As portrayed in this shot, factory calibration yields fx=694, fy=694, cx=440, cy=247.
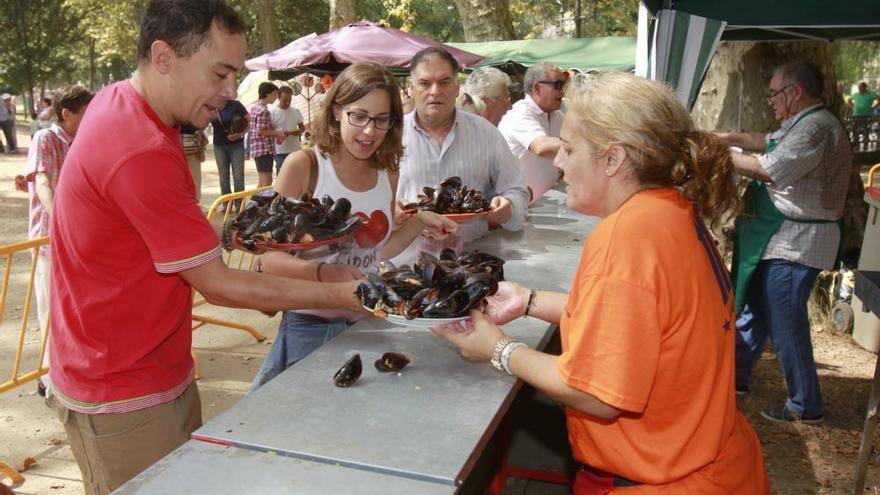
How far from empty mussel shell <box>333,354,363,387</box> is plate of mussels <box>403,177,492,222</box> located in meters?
1.34

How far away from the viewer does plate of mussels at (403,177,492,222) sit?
3.61 meters

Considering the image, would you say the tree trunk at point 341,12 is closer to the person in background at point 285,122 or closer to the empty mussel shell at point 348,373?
the person in background at point 285,122

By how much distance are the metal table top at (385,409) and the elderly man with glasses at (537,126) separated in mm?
2930

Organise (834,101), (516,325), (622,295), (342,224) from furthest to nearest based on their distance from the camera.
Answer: (834,101) → (516,325) → (342,224) → (622,295)

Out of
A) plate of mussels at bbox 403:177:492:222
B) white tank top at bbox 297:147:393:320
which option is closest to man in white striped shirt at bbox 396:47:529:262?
plate of mussels at bbox 403:177:492:222

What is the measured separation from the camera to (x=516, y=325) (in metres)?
2.87

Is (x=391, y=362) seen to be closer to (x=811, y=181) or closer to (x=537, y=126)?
(x=537, y=126)

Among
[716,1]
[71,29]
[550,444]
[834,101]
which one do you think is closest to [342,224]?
[550,444]

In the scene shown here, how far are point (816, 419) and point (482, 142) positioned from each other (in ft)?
10.6

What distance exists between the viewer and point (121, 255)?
2045 millimetres

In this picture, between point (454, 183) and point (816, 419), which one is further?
point (816, 419)

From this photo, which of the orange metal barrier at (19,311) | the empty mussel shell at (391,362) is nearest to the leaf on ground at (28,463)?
the orange metal barrier at (19,311)

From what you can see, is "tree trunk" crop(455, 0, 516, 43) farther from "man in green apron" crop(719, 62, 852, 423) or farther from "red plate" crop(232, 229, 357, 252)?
"red plate" crop(232, 229, 357, 252)

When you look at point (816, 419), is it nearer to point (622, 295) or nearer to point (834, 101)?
point (622, 295)
